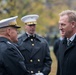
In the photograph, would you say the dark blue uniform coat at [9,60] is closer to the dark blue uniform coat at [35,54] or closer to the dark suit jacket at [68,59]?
the dark suit jacket at [68,59]

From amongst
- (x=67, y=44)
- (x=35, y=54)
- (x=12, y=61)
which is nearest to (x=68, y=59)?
(x=67, y=44)

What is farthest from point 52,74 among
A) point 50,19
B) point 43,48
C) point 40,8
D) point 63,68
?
point 50,19

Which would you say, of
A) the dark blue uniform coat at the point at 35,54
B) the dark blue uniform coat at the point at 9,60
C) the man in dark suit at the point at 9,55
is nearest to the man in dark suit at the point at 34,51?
the dark blue uniform coat at the point at 35,54

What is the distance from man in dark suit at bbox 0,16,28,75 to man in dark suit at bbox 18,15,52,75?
1939 mm

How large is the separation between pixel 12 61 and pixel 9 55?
10 centimetres

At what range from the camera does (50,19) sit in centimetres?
4650

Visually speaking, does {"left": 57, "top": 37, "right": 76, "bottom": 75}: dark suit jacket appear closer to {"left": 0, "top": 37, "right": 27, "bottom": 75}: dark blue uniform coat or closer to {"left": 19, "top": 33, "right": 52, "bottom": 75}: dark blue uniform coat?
{"left": 0, "top": 37, "right": 27, "bottom": 75}: dark blue uniform coat

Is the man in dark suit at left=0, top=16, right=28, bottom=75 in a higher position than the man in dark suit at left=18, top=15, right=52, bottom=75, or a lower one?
higher

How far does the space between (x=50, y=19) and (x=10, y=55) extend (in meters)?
41.3

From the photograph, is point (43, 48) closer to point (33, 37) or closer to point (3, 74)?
point (33, 37)

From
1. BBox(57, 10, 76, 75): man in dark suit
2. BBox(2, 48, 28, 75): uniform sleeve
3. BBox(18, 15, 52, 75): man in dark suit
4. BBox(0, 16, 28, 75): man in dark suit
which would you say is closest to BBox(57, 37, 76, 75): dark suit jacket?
BBox(57, 10, 76, 75): man in dark suit

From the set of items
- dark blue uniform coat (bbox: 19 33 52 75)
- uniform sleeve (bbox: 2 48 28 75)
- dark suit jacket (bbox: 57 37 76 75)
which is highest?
uniform sleeve (bbox: 2 48 28 75)

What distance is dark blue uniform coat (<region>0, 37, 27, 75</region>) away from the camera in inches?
208

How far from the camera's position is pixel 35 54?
760cm
